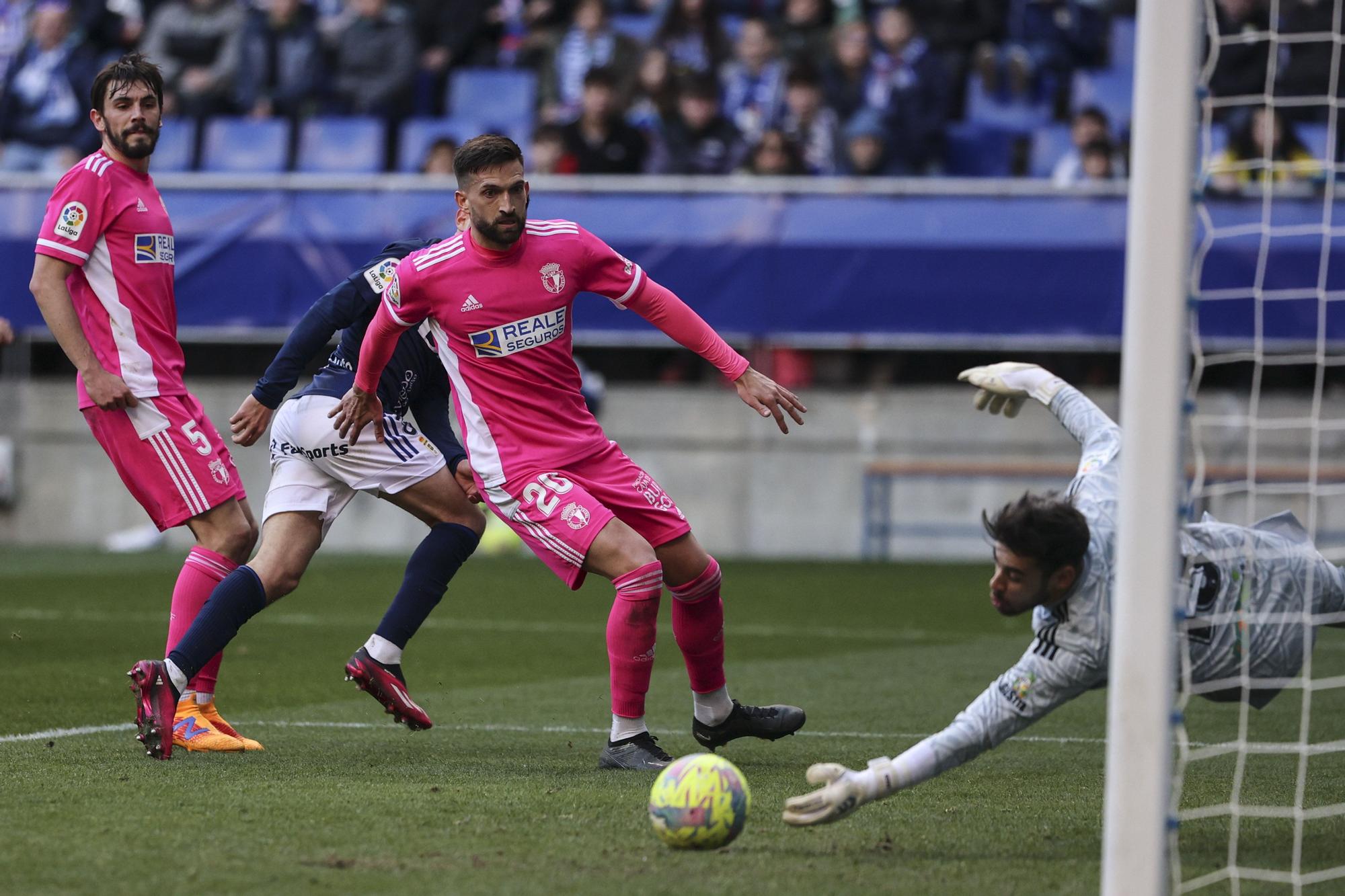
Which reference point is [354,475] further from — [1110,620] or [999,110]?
[999,110]

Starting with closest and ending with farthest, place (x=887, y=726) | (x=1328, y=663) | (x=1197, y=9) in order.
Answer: (x=1197, y=9), (x=887, y=726), (x=1328, y=663)

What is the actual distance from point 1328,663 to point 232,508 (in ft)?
18.7

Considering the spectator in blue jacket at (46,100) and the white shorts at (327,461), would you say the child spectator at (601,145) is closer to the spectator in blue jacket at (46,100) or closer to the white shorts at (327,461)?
the spectator in blue jacket at (46,100)

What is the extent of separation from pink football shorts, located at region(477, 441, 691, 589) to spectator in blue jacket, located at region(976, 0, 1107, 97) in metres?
12.2

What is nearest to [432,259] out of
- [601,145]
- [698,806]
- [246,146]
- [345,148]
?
[698,806]

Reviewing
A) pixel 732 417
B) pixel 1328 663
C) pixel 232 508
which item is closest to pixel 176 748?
pixel 232 508

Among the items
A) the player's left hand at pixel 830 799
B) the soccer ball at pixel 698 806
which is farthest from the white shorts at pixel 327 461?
the player's left hand at pixel 830 799

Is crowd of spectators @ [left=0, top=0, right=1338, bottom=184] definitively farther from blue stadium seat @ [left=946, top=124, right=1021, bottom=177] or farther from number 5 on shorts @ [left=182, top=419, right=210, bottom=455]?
number 5 on shorts @ [left=182, top=419, right=210, bottom=455]

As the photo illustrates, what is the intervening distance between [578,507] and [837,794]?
70.3 inches

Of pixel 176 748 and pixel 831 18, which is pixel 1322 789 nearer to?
pixel 176 748

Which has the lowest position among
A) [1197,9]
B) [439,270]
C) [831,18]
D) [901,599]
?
[901,599]

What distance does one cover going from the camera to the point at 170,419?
5.95 m

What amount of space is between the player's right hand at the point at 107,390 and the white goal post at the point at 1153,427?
3.57 metres

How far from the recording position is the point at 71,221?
19.3ft
